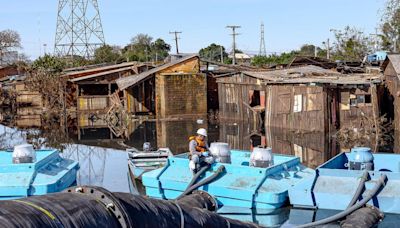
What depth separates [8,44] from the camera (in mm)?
68188

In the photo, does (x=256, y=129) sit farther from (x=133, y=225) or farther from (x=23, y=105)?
(x=133, y=225)

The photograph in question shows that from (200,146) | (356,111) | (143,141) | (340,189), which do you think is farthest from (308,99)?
(340,189)

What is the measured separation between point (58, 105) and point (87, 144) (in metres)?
15.3

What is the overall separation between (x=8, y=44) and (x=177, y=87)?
41604mm

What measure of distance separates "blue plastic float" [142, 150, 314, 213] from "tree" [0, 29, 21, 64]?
5799 cm

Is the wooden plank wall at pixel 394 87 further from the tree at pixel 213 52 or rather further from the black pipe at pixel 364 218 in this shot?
the tree at pixel 213 52

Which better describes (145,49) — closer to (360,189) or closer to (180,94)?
(180,94)

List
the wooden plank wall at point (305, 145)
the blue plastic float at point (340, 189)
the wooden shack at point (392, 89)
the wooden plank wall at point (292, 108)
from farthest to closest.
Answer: the wooden plank wall at point (292, 108) < the wooden shack at point (392, 89) < the wooden plank wall at point (305, 145) < the blue plastic float at point (340, 189)

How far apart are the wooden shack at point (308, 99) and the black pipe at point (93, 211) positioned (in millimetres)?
21398

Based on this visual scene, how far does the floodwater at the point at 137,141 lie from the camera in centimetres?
1783

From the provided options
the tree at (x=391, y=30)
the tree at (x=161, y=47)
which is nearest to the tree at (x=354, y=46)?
the tree at (x=391, y=30)

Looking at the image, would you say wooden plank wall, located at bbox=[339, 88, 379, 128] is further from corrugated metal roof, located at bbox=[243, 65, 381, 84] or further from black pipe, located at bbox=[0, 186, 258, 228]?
black pipe, located at bbox=[0, 186, 258, 228]

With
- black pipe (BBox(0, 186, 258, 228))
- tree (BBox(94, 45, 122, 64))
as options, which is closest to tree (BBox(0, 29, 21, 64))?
tree (BBox(94, 45, 122, 64))

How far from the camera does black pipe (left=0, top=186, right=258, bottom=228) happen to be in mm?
3170
